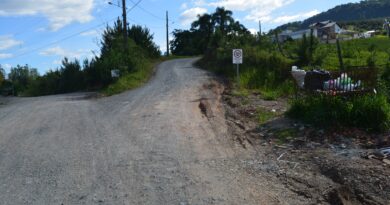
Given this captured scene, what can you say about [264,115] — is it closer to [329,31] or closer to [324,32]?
[329,31]

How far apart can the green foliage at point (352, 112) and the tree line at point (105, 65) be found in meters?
24.1

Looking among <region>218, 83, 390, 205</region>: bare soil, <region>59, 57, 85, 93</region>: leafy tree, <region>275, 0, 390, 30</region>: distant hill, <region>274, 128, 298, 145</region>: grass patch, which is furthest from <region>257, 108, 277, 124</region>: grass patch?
<region>275, 0, 390, 30</region>: distant hill

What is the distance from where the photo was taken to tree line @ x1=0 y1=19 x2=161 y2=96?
35.6 meters

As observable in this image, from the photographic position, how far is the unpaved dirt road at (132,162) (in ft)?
22.2

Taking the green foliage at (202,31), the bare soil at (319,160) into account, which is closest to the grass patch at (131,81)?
the bare soil at (319,160)

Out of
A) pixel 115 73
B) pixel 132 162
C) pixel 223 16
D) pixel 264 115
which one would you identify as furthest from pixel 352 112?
pixel 223 16

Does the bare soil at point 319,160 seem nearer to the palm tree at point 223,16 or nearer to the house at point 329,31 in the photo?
the house at point 329,31

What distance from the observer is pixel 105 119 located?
14406 millimetres

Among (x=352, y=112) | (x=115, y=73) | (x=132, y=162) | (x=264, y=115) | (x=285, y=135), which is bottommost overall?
(x=132, y=162)

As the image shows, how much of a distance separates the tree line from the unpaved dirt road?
68.0 ft

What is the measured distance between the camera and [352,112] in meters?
10.3

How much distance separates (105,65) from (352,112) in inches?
1056

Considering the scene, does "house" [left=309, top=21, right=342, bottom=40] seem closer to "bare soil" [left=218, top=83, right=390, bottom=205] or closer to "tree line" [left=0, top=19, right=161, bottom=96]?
"tree line" [left=0, top=19, right=161, bottom=96]

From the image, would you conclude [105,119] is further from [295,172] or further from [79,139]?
[295,172]
